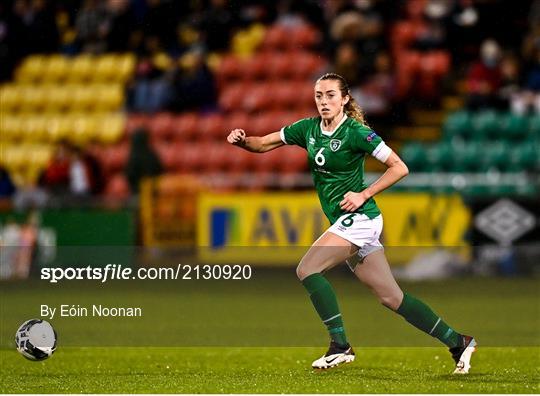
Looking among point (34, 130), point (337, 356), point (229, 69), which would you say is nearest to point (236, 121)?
point (229, 69)

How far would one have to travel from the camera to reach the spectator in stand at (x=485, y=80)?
20906mm

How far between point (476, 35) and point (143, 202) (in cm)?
670

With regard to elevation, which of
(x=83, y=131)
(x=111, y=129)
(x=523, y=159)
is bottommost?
(x=523, y=159)

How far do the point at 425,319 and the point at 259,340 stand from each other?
298 centimetres

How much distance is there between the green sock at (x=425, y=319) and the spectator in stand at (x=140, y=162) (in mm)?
11525

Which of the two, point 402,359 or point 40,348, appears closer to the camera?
point 40,348

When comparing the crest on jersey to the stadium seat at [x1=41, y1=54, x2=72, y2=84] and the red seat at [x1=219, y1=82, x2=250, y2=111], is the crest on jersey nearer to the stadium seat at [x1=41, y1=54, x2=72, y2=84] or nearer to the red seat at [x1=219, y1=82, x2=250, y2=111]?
the red seat at [x1=219, y1=82, x2=250, y2=111]

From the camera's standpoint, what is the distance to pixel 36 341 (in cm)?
908

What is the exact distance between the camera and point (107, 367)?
9.51 meters

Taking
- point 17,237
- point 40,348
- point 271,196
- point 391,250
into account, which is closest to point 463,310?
point 391,250

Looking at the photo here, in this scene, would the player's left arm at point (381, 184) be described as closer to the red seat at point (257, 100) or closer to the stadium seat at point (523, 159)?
the stadium seat at point (523, 159)

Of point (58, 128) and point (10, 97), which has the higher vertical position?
point (10, 97)

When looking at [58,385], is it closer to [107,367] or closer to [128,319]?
[107,367]

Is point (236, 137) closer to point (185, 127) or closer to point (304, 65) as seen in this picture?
point (304, 65)
